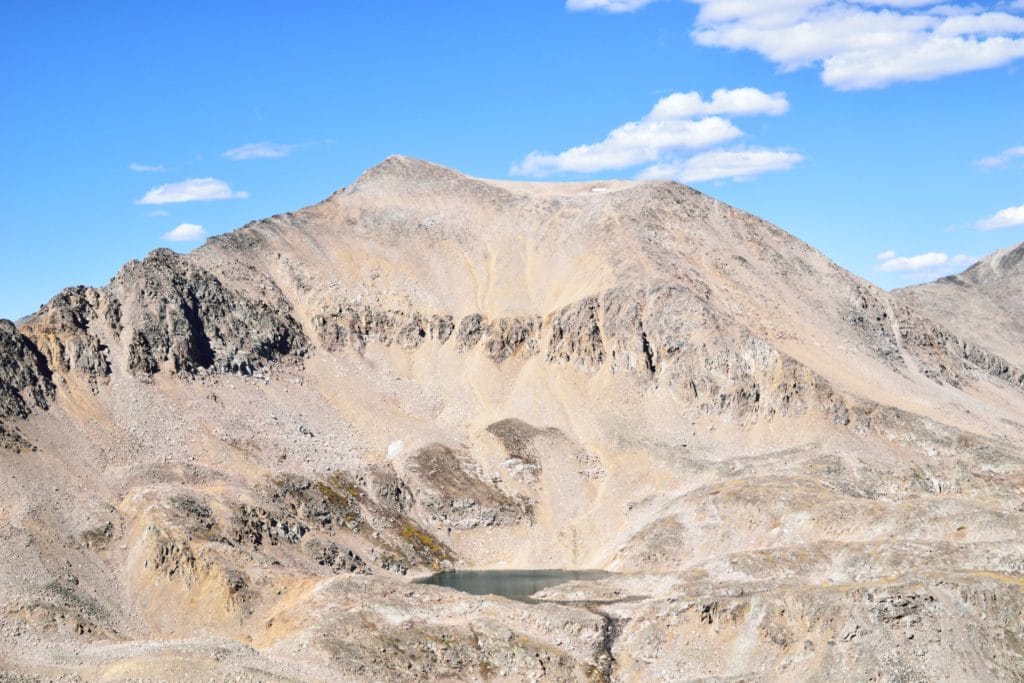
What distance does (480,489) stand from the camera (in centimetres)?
16250

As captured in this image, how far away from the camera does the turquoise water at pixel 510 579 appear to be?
12975 cm

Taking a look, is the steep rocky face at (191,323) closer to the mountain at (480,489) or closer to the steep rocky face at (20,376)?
Result: the mountain at (480,489)

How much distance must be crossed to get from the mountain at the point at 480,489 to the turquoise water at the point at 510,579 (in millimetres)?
3380

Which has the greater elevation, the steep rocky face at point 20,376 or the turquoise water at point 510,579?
the steep rocky face at point 20,376

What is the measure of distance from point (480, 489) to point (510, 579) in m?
23.2

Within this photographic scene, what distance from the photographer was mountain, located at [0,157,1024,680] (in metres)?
97.9

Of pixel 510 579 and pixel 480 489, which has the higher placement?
pixel 480 489

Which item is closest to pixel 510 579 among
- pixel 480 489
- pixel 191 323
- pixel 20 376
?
pixel 480 489

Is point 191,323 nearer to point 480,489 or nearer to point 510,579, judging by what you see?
point 480,489

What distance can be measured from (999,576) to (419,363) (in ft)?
357

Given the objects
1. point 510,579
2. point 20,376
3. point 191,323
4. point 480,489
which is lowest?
point 510,579

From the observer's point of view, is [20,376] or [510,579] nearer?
[510,579]

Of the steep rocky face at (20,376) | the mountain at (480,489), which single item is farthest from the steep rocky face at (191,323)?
the steep rocky face at (20,376)

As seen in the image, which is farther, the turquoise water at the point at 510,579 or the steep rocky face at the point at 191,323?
the steep rocky face at the point at 191,323
